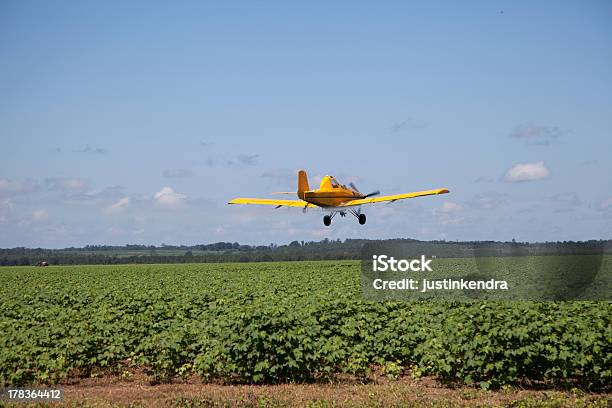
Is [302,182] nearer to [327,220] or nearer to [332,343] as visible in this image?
[327,220]

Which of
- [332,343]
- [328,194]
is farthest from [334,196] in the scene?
[332,343]

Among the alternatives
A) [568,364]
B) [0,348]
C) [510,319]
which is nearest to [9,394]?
[0,348]

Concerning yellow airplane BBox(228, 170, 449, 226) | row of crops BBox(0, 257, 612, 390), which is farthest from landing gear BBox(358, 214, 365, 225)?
row of crops BBox(0, 257, 612, 390)

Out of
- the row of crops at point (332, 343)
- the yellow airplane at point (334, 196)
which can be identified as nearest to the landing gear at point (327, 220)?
the yellow airplane at point (334, 196)

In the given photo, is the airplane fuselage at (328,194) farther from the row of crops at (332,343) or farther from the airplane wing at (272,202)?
the row of crops at (332,343)

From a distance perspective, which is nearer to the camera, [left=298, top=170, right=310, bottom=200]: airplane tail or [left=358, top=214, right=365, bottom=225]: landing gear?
[left=358, top=214, right=365, bottom=225]: landing gear

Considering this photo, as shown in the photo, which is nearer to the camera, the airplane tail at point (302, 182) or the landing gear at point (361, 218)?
the landing gear at point (361, 218)

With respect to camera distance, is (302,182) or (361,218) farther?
(302,182)

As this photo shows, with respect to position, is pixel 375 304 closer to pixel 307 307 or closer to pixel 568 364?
pixel 307 307

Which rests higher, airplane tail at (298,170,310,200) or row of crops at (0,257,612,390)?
airplane tail at (298,170,310,200)

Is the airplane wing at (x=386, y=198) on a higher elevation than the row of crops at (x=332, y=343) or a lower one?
higher

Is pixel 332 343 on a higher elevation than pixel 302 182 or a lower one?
lower

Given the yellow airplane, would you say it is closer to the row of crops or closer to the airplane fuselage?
the airplane fuselage

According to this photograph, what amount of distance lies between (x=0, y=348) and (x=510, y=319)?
11009mm
